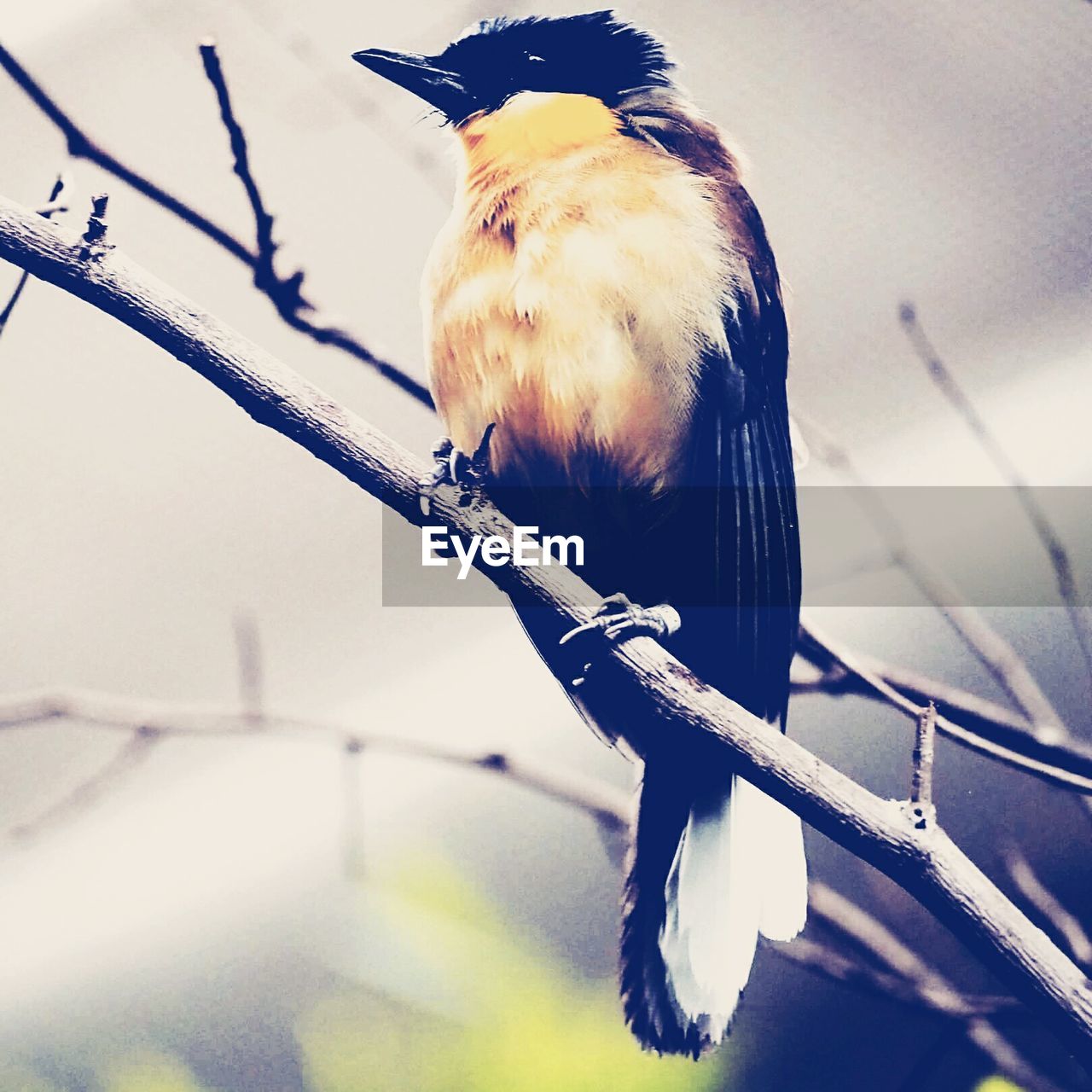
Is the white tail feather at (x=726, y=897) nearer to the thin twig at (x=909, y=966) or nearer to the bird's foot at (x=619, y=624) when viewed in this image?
the thin twig at (x=909, y=966)

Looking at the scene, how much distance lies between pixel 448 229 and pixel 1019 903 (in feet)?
2.73

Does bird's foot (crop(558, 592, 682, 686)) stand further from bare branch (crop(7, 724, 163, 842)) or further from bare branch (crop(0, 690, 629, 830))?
bare branch (crop(7, 724, 163, 842))

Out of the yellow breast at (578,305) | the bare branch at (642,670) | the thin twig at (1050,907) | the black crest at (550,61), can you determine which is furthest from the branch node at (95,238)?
the thin twig at (1050,907)

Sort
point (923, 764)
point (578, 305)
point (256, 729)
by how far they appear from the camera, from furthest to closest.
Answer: point (256, 729) < point (578, 305) < point (923, 764)

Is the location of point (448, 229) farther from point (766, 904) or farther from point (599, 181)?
point (766, 904)

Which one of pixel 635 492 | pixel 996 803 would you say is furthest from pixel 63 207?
pixel 996 803

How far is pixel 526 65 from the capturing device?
3.34 ft

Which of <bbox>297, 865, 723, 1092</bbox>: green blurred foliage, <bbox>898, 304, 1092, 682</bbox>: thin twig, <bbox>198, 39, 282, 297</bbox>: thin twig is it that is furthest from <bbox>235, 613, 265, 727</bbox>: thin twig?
<bbox>898, 304, 1092, 682</bbox>: thin twig

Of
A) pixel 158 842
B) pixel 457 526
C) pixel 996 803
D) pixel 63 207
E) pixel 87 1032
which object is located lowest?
pixel 87 1032

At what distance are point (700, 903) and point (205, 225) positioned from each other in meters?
0.82

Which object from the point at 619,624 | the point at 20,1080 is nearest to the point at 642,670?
the point at 619,624

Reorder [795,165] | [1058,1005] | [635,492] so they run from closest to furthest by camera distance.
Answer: [1058,1005] < [635,492] < [795,165]

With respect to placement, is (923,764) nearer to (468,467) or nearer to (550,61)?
(468,467)

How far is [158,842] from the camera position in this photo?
3.33 ft
